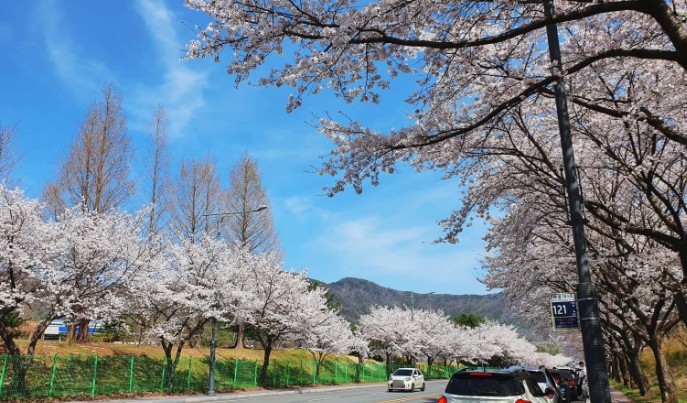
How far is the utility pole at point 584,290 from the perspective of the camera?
7.27 meters

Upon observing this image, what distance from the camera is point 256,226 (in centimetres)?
4028

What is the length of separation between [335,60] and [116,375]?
20099 mm

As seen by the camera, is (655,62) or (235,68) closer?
(235,68)

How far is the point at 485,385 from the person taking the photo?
845cm

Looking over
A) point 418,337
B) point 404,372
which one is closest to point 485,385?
→ point 404,372

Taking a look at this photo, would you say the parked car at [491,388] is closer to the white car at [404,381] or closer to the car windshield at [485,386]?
the car windshield at [485,386]

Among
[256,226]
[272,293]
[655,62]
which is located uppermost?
[256,226]

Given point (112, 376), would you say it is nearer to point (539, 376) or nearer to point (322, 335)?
A: point (539, 376)

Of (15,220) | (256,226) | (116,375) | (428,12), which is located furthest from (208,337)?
(428,12)

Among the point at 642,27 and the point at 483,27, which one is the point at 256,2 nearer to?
the point at 483,27

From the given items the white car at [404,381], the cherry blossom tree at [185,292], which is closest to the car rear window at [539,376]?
the cherry blossom tree at [185,292]

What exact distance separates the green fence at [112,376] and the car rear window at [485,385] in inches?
613

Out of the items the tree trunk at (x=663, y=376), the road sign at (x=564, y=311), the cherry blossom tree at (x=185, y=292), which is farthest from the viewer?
the cherry blossom tree at (x=185, y=292)

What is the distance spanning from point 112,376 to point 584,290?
20.3 m
